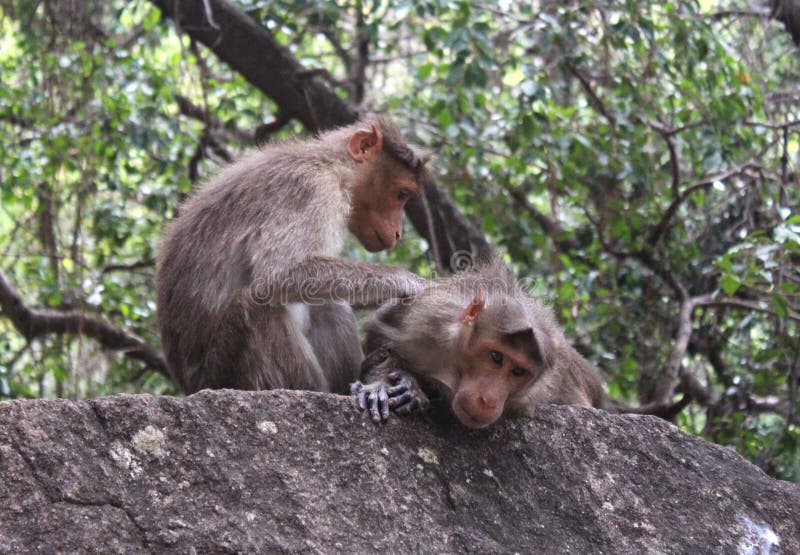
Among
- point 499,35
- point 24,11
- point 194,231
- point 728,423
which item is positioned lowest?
point 728,423

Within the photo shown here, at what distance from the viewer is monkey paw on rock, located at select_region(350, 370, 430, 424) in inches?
133

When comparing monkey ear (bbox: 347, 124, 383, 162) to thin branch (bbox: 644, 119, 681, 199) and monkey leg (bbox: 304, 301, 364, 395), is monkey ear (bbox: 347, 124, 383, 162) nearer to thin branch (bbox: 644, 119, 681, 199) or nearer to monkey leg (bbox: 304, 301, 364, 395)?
monkey leg (bbox: 304, 301, 364, 395)

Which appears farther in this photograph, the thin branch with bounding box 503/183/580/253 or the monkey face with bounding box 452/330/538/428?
the thin branch with bounding box 503/183/580/253

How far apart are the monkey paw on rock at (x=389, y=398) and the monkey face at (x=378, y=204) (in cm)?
127

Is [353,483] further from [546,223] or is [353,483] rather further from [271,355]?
[546,223]

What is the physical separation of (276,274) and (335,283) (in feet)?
0.79

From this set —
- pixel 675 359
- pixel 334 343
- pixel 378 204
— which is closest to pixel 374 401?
pixel 334 343

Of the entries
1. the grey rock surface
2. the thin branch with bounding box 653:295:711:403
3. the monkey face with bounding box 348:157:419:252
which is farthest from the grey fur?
the thin branch with bounding box 653:295:711:403

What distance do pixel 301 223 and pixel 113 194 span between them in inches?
167

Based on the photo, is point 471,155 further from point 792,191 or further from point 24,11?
point 24,11

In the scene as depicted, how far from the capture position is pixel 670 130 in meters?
6.92

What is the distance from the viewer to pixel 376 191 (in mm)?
4855

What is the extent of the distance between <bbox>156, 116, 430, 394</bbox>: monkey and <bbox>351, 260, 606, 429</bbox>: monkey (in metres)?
0.17

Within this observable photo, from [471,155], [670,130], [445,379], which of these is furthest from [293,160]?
[670,130]
